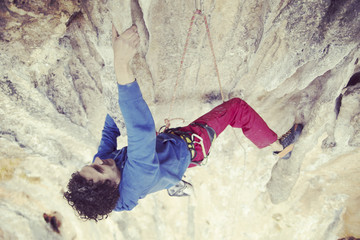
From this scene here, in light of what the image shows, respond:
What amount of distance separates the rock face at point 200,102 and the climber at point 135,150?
1.34ft

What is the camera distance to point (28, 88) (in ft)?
5.58

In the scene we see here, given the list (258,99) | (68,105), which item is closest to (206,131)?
(258,99)

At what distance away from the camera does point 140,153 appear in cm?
115

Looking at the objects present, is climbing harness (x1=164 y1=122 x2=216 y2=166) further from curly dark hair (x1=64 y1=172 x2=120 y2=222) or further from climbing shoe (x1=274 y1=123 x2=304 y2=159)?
climbing shoe (x1=274 y1=123 x2=304 y2=159)

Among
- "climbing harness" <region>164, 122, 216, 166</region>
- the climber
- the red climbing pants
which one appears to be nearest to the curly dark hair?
the climber

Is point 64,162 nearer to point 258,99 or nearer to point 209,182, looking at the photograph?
point 209,182

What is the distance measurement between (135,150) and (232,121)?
1.02m

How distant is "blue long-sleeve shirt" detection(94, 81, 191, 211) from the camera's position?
1070 mm

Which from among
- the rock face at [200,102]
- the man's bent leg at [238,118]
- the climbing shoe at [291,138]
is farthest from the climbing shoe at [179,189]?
the climbing shoe at [291,138]

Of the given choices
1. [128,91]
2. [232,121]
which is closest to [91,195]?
[128,91]

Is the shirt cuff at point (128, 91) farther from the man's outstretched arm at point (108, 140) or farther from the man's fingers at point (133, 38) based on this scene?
the man's outstretched arm at point (108, 140)

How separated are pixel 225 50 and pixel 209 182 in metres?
1.87

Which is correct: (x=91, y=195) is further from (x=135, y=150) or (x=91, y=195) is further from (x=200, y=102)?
(x=200, y=102)

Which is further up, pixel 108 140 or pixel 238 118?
pixel 238 118
